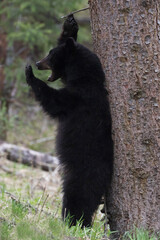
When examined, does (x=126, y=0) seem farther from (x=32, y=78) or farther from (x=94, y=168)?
(x=94, y=168)

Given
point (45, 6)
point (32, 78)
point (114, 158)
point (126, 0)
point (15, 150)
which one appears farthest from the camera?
point (45, 6)

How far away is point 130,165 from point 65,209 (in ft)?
2.70

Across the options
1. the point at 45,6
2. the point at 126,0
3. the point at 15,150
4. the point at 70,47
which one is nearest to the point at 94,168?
the point at 70,47

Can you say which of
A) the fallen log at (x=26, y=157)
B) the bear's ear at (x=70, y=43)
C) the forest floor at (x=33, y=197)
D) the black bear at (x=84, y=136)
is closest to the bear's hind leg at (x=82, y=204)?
the black bear at (x=84, y=136)

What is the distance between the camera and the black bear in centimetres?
361

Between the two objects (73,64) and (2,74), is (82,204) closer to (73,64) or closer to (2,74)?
(73,64)

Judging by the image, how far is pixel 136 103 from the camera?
11.0 ft

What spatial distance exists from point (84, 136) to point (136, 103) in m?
0.62

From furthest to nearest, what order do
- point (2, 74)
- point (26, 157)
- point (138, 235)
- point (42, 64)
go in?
point (2, 74), point (26, 157), point (42, 64), point (138, 235)

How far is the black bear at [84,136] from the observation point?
3.61 metres

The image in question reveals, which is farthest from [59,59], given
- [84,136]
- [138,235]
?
[138,235]

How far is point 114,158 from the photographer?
357 cm

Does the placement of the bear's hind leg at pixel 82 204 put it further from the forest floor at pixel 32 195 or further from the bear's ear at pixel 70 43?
the bear's ear at pixel 70 43

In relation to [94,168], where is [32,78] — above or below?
above
